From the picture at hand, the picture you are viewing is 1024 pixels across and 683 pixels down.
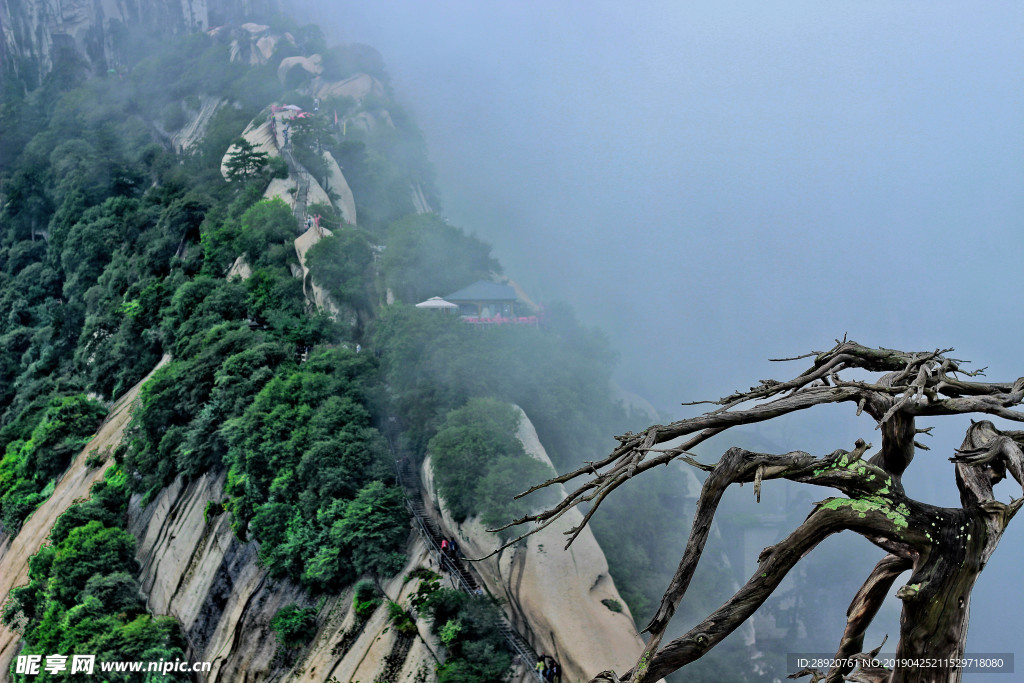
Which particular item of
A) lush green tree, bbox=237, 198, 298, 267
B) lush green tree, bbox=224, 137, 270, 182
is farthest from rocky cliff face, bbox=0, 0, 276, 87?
lush green tree, bbox=237, 198, 298, 267

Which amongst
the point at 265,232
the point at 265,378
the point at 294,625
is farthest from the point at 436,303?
the point at 294,625

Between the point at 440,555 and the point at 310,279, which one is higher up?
the point at 310,279

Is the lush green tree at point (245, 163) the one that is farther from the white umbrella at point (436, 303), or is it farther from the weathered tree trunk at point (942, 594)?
the weathered tree trunk at point (942, 594)

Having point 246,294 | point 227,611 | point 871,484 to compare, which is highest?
point 246,294

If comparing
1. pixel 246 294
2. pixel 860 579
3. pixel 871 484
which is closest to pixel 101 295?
pixel 246 294

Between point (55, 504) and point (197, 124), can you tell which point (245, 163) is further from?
point (197, 124)

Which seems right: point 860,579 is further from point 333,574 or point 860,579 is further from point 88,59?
point 88,59
